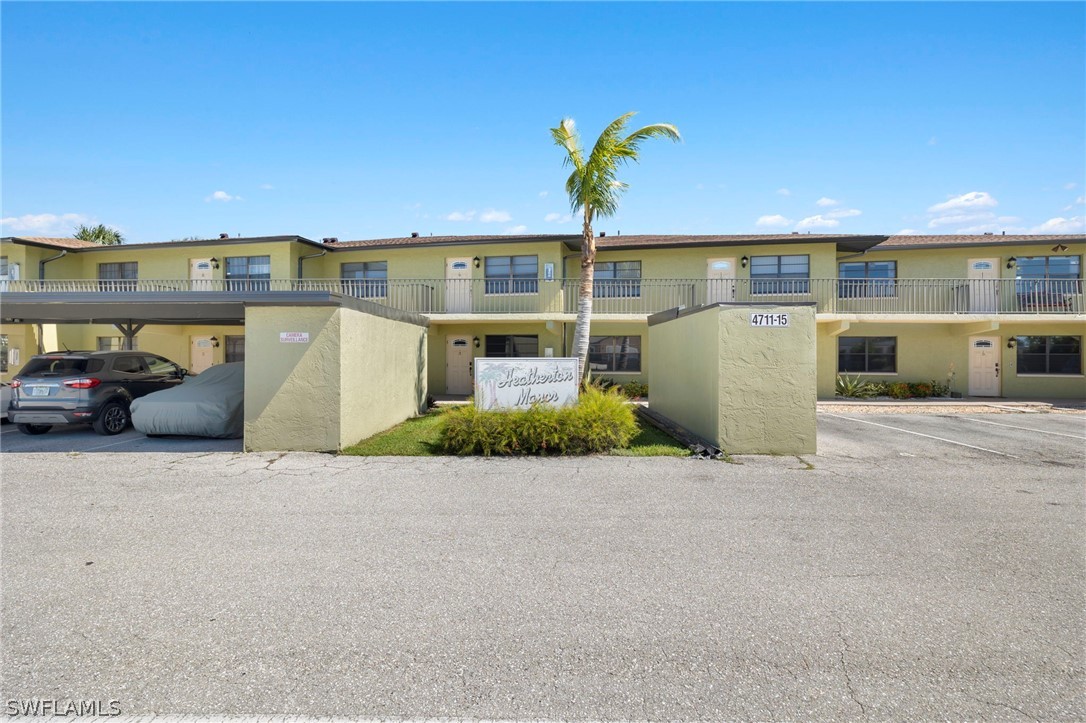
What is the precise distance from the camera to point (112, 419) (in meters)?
11.1

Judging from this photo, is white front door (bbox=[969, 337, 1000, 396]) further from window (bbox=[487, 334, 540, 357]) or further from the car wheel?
the car wheel

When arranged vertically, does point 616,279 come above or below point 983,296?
above

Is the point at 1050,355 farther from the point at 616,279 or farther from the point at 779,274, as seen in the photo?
the point at 616,279

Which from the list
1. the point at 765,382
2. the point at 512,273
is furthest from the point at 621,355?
the point at 765,382

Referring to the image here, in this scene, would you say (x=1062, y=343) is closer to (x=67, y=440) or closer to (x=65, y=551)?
(x=65, y=551)

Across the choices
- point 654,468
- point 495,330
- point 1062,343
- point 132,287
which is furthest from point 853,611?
point 132,287

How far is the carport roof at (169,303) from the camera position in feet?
29.5

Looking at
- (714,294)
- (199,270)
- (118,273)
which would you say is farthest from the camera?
(118,273)

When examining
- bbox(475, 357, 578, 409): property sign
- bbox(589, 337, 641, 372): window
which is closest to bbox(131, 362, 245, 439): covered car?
bbox(475, 357, 578, 409): property sign

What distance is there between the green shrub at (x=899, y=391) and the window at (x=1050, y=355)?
178 inches

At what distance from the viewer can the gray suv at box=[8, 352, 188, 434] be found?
10.3m

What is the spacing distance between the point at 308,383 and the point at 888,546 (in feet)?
27.1

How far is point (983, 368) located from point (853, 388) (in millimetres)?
5155

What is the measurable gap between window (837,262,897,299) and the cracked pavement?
1334 cm
